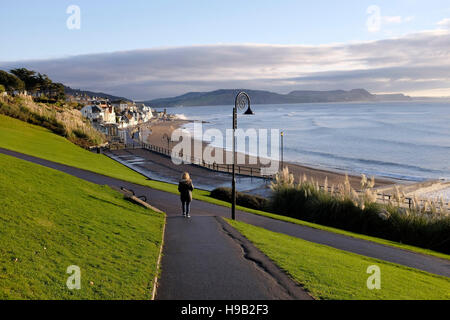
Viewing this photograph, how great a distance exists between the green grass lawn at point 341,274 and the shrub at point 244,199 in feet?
25.7

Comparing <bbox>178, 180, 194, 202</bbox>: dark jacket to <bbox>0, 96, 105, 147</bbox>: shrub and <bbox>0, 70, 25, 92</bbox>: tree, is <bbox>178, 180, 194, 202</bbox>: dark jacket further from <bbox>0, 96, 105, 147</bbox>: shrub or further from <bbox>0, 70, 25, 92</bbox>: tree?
<bbox>0, 70, 25, 92</bbox>: tree

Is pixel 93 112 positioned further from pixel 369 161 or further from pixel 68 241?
pixel 68 241

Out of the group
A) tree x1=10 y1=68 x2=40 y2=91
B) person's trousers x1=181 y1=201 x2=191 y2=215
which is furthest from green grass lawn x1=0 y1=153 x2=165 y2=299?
tree x1=10 y1=68 x2=40 y2=91

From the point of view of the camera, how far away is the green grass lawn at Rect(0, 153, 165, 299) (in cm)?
565

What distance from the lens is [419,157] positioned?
180 feet

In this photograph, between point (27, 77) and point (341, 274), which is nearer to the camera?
point (341, 274)

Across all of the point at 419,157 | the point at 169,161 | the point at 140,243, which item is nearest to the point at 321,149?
the point at 419,157

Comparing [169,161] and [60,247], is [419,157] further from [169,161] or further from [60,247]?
[60,247]

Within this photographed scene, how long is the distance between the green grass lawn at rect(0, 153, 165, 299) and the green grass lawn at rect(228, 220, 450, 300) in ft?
9.49

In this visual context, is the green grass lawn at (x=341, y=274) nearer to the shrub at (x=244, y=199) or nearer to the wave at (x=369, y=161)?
the shrub at (x=244, y=199)

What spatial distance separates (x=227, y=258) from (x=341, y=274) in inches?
96.6

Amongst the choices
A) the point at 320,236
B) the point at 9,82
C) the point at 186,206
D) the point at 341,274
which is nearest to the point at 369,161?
the point at 320,236

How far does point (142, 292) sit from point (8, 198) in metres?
4.84

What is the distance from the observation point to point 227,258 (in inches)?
332
